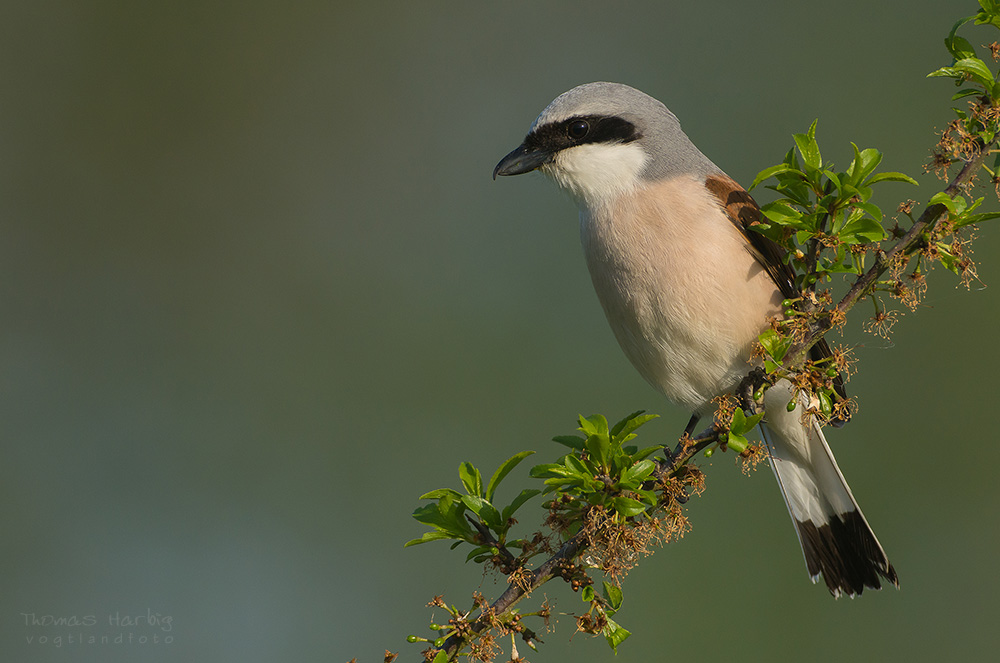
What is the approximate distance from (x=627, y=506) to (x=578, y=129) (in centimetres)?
161

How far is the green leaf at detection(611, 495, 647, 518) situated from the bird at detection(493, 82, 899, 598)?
91cm

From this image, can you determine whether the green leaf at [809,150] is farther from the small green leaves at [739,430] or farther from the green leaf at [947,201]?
the small green leaves at [739,430]

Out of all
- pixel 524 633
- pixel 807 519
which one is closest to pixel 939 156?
pixel 524 633

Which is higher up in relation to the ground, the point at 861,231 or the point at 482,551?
the point at 861,231

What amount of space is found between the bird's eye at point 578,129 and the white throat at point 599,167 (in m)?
0.04

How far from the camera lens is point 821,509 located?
3164mm

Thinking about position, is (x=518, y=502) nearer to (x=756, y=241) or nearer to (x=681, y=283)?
(x=681, y=283)

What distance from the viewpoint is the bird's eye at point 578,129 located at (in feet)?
9.88

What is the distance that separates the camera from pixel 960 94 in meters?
1.87

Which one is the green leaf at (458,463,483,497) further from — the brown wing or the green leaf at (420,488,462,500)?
the brown wing

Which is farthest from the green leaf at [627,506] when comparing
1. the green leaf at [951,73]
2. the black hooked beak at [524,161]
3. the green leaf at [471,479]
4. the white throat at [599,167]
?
the black hooked beak at [524,161]

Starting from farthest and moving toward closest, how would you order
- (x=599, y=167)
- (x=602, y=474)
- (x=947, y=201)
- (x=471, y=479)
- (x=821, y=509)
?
1. (x=821, y=509)
2. (x=599, y=167)
3. (x=471, y=479)
4. (x=602, y=474)
5. (x=947, y=201)

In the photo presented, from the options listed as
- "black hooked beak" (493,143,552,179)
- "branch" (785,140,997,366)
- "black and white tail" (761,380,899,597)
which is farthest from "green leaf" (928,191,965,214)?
"black hooked beak" (493,143,552,179)

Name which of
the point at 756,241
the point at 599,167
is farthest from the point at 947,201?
the point at 599,167
